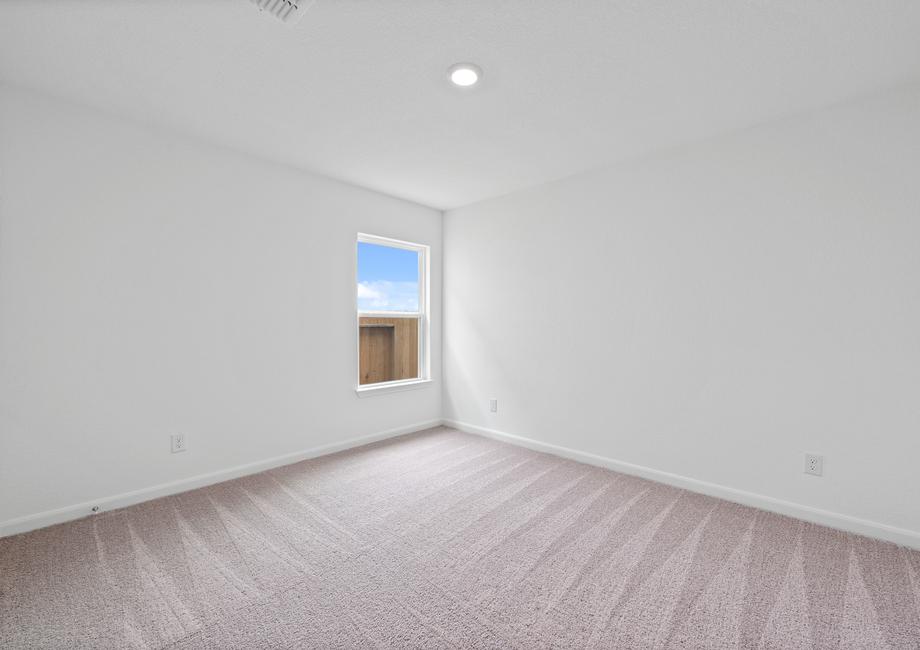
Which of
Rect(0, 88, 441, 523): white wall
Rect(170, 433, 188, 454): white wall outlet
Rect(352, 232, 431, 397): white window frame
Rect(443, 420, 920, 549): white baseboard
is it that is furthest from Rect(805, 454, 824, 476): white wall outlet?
Rect(170, 433, 188, 454): white wall outlet

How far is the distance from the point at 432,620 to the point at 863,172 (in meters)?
3.06

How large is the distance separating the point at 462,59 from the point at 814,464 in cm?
290

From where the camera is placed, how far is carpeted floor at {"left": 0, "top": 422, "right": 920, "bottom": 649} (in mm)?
1526

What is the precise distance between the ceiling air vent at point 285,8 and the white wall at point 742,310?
2376 millimetres

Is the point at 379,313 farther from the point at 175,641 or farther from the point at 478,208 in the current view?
the point at 175,641

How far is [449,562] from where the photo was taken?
1.97 m

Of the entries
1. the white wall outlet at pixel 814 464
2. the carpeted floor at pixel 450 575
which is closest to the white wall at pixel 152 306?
the carpeted floor at pixel 450 575

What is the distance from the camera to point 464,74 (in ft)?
6.63

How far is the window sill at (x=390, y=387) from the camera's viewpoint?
3.77 metres

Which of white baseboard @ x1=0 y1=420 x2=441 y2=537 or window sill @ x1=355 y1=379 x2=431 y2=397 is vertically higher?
window sill @ x1=355 y1=379 x2=431 y2=397

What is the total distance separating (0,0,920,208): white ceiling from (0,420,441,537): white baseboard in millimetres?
2268

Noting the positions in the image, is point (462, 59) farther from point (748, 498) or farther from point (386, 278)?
point (748, 498)

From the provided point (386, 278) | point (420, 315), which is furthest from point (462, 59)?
point (420, 315)

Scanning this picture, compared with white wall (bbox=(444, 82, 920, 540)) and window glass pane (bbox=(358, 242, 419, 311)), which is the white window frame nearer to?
window glass pane (bbox=(358, 242, 419, 311))
